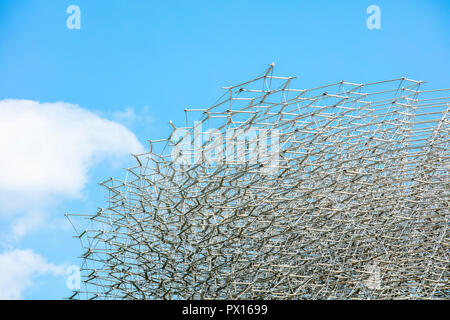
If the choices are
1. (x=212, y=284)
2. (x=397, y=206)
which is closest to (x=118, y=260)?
(x=212, y=284)

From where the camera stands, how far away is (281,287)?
34.4m

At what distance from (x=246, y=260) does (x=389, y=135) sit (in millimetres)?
11145

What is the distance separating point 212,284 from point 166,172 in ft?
27.6

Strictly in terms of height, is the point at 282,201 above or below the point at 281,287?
above

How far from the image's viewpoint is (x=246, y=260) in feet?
108

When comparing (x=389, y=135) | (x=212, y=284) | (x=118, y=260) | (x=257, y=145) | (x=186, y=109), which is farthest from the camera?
(x=118, y=260)

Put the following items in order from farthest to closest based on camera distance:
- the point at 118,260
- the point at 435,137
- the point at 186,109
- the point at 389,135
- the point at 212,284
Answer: the point at 118,260
the point at 212,284
the point at 389,135
the point at 435,137
the point at 186,109
